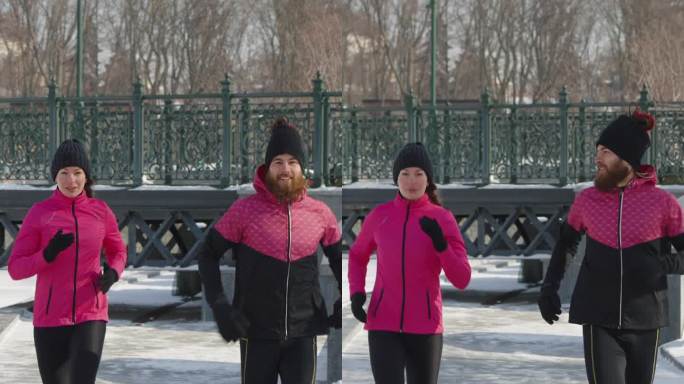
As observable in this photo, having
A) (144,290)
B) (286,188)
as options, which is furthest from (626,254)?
(144,290)

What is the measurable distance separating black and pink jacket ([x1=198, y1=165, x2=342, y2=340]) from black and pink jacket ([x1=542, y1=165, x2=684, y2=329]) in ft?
4.46

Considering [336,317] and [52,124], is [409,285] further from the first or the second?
[52,124]

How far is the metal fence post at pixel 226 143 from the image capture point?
57.4ft

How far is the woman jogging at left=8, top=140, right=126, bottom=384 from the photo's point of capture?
25.8 feet

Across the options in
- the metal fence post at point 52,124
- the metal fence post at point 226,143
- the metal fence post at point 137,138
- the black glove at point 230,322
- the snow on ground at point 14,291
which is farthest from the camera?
the snow on ground at point 14,291

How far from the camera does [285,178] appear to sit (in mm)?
7328

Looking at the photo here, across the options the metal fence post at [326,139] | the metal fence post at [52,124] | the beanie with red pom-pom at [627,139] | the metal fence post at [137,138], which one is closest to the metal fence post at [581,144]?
the metal fence post at [326,139]

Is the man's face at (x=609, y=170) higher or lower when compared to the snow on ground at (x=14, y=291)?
higher

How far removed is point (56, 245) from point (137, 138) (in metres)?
9.99

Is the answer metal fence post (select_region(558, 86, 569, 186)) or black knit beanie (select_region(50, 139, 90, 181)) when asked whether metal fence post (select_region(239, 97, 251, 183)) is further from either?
black knit beanie (select_region(50, 139, 90, 181))

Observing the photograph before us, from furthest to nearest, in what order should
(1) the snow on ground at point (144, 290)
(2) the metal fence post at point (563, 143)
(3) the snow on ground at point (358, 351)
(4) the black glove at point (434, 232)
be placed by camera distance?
(2) the metal fence post at point (563, 143) < (1) the snow on ground at point (144, 290) < (3) the snow on ground at point (358, 351) < (4) the black glove at point (434, 232)

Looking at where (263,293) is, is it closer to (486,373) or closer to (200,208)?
(486,373)

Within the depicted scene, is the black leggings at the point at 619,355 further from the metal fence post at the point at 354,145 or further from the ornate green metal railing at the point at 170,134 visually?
the metal fence post at the point at 354,145

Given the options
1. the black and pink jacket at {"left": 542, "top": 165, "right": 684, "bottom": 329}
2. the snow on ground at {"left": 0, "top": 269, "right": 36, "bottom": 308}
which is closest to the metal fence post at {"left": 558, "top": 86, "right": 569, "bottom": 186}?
the snow on ground at {"left": 0, "top": 269, "right": 36, "bottom": 308}
